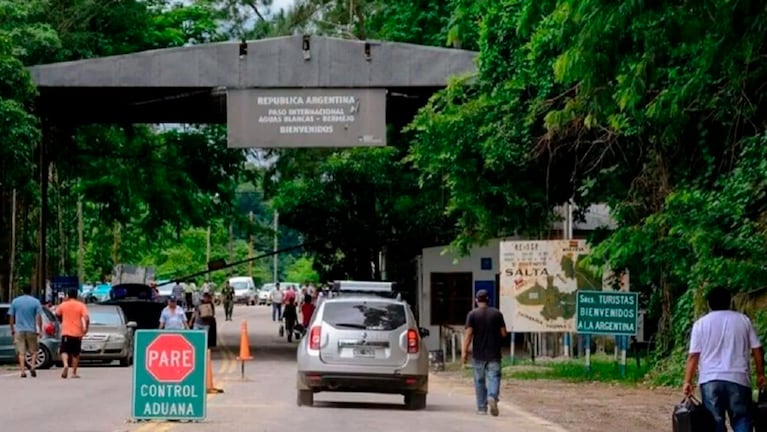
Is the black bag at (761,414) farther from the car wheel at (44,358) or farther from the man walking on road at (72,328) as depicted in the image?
the car wheel at (44,358)

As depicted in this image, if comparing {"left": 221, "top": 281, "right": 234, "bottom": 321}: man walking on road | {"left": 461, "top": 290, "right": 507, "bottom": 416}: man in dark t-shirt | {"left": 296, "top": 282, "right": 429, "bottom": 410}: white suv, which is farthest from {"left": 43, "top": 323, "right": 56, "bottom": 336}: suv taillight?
{"left": 221, "top": 281, "right": 234, "bottom": 321}: man walking on road

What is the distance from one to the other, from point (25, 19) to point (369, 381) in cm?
2261

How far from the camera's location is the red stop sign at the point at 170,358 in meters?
16.3

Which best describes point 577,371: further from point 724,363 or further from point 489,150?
point 724,363

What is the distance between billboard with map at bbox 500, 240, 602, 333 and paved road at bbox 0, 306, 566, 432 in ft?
7.45

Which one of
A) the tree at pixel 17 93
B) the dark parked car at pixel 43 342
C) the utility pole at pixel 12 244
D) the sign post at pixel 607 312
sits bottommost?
the dark parked car at pixel 43 342

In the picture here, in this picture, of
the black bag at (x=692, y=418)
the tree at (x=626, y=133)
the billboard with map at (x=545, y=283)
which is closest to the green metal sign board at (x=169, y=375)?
the tree at (x=626, y=133)

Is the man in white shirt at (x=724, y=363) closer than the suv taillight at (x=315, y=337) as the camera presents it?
Yes

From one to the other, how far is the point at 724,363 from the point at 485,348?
7610 millimetres

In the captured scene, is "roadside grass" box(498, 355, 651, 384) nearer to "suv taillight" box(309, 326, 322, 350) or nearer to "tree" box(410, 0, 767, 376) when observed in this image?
"tree" box(410, 0, 767, 376)

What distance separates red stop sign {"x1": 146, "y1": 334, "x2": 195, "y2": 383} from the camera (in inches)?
643

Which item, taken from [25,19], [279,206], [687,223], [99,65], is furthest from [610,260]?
[279,206]

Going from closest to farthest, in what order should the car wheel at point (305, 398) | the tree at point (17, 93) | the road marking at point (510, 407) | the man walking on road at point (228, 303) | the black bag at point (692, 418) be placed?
the black bag at point (692, 418), the road marking at point (510, 407), the car wheel at point (305, 398), the tree at point (17, 93), the man walking on road at point (228, 303)

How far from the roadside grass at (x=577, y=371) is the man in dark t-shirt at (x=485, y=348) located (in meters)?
7.55
